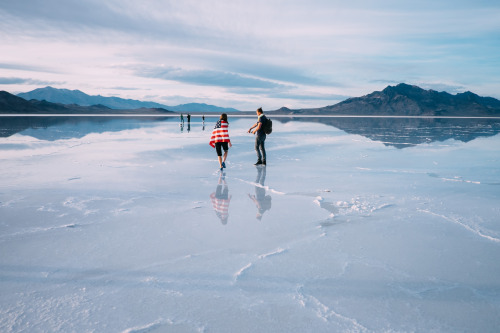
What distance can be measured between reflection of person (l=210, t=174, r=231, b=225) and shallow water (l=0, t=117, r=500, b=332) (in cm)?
4

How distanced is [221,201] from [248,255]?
268 centimetres

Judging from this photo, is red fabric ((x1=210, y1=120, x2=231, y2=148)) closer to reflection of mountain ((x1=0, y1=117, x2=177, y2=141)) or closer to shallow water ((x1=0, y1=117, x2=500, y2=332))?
shallow water ((x1=0, y1=117, x2=500, y2=332))

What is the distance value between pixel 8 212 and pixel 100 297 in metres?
3.58

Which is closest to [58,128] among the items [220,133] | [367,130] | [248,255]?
[220,133]

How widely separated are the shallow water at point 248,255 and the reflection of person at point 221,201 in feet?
0.13

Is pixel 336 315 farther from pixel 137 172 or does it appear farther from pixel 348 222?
pixel 137 172

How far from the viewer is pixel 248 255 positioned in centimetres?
437

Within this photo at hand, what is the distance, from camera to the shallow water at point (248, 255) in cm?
316

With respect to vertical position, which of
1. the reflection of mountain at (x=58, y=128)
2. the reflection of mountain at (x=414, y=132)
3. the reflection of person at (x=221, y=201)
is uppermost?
the reflection of mountain at (x=414, y=132)

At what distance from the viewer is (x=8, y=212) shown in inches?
235

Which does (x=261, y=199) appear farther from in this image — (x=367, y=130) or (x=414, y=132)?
→ (x=367, y=130)

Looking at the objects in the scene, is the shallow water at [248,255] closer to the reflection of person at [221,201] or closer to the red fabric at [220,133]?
the reflection of person at [221,201]

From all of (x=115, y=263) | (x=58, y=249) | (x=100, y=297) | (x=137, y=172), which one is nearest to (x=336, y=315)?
(x=100, y=297)

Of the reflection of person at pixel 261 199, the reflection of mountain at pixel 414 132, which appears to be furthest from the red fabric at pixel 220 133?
the reflection of mountain at pixel 414 132
